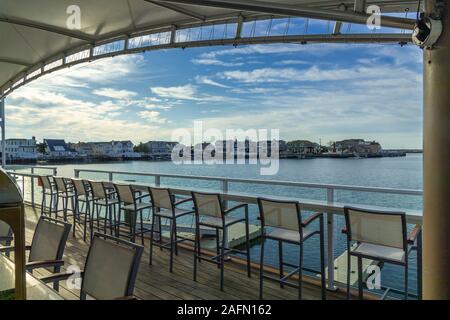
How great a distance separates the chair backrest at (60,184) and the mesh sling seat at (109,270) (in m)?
4.54

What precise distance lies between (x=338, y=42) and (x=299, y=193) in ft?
10.9

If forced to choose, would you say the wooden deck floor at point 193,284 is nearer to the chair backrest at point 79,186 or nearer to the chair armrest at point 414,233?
the chair armrest at point 414,233

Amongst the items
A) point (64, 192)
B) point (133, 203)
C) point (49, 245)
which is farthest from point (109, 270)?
point (64, 192)

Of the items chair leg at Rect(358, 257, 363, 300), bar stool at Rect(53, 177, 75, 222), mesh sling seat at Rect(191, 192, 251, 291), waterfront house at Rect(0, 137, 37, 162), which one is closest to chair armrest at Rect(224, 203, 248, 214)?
mesh sling seat at Rect(191, 192, 251, 291)

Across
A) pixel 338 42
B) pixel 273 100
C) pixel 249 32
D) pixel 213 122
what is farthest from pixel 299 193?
pixel 273 100

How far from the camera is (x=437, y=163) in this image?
1997mm

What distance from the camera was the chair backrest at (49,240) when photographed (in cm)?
223

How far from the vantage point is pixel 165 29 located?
6.86 meters

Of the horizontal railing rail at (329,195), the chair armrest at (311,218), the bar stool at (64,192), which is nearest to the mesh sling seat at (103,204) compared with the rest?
the bar stool at (64,192)

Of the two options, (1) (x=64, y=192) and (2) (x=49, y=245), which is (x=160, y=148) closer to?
(1) (x=64, y=192)

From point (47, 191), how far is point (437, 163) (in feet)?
23.1

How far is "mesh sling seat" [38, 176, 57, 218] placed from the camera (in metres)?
6.50

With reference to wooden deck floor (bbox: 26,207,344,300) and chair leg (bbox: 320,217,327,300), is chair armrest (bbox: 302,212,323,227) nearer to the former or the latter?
chair leg (bbox: 320,217,327,300)

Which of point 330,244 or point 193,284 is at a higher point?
point 330,244
